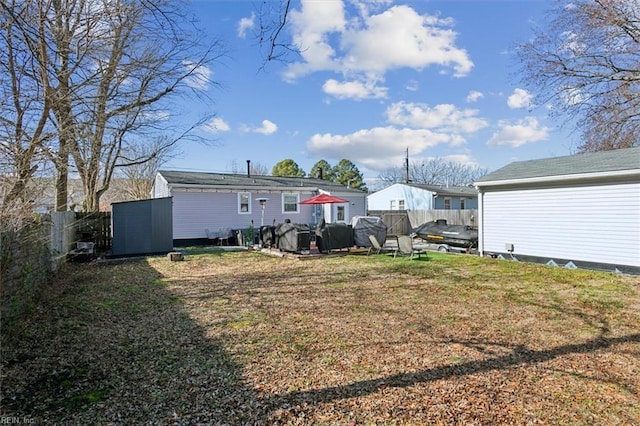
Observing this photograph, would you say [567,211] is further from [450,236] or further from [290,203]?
[290,203]

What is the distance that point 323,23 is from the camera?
4746 mm

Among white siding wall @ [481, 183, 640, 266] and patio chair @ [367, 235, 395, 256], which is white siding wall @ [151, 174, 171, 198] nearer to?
patio chair @ [367, 235, 395, 256]

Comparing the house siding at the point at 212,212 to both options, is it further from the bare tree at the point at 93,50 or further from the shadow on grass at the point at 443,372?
the shadow on grass at the point at 443,372

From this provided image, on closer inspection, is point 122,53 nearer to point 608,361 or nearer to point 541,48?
point 608,361

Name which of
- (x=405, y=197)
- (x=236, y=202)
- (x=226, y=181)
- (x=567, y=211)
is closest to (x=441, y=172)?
(x=405, y=197)

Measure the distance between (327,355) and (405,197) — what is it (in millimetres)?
24286

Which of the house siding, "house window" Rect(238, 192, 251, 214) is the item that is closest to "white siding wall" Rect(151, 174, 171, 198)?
the house siding

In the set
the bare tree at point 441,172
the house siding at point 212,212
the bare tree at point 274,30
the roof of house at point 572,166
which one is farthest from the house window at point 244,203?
the bare tree at point 441,172

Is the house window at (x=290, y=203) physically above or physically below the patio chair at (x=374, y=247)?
above

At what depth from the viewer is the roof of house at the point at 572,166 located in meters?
9.26

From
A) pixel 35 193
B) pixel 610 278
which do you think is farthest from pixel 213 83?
pixel 610 278

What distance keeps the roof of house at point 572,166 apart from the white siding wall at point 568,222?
1.51 ft

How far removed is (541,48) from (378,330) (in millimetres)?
13944

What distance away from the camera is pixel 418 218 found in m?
21.4
